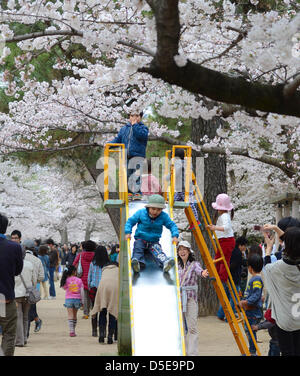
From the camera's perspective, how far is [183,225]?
3069 cm

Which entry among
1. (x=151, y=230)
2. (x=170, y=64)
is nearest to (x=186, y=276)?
(x=151, y=230)

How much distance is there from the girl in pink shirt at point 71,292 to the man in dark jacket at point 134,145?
293cm

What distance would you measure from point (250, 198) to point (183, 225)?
4.03 meters

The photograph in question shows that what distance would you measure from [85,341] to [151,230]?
180 inches

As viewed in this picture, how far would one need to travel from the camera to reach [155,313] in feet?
24.8

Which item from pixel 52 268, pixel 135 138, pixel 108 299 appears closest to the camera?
Answer: pixel 135 138

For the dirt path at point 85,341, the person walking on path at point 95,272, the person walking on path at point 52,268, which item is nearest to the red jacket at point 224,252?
the dirt path at point 85,341

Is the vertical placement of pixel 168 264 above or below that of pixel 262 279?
above

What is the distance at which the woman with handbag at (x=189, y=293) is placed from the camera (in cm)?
918

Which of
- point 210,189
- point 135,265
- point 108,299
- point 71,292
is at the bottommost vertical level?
point 108,299

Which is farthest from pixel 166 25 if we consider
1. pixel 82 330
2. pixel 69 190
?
pixel 69 190

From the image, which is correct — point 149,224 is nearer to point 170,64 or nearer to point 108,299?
point 170,64

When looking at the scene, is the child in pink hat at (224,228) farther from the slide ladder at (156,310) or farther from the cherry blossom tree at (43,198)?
the cherry blossom tree at (43,198)

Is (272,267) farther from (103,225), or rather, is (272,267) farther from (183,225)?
(103,225)
